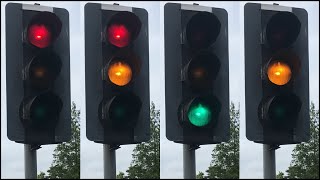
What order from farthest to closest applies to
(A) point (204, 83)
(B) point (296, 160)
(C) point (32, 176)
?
(B) point (296, 160)
(C) point (32, 176)
(A) point (204, 83)

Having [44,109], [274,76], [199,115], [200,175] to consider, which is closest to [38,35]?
[44,109]

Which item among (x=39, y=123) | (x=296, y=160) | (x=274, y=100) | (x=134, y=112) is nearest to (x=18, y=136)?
(x=39, y=123)

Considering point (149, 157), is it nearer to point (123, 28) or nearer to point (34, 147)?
point (34, 147)

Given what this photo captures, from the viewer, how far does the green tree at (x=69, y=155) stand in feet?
19.3

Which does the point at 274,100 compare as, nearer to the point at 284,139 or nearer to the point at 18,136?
the point at 284,139

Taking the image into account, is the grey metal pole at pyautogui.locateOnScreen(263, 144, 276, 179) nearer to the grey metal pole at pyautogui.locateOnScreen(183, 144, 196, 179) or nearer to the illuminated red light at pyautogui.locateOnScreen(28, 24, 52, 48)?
the grey metal pole at pyautogui.locateOnScreen(183, 144, 196, 179)

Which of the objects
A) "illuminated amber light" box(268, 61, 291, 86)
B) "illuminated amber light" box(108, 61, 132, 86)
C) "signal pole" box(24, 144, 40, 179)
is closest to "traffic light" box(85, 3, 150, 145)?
"illuminated amber light" box(108, 61, 132, 86)

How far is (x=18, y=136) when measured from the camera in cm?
511

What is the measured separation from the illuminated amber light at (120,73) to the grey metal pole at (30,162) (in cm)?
102

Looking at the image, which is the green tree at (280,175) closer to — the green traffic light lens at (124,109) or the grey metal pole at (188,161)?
the grey metal pole at (188,161)

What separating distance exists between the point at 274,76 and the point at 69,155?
8.77ft

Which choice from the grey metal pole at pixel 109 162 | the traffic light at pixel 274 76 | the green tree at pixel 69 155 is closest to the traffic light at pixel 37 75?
the grey metal pole at pixel 109 162

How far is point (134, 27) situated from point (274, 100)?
1148 mm

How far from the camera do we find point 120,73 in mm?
4957
